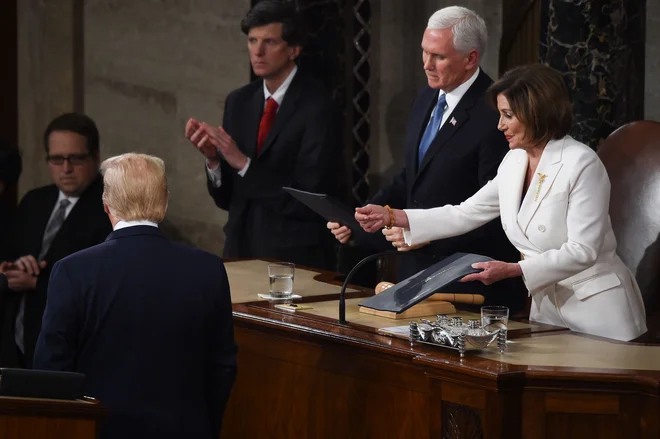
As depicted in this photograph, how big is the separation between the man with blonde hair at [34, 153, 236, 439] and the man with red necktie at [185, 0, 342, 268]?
2.29 meters

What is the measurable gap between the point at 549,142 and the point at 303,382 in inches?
44.6

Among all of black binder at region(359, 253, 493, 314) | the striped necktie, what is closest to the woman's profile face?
black binder at region(359, 253, 493, 314)

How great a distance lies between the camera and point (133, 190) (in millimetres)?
3215

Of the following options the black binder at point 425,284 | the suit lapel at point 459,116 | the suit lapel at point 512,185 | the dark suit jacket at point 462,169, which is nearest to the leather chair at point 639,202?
the dark suit jacket at point 462,169

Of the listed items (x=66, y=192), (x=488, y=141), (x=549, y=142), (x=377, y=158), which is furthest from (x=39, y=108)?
(x=549, y=142)

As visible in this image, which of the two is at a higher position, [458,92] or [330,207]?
[458,92]

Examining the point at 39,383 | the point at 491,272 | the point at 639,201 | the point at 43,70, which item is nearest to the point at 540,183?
the point at 491,272

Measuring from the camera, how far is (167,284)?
3191 mm

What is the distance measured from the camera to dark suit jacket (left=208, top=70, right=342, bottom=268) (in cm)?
560

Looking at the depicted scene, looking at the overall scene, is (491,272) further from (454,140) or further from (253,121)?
(253,121)

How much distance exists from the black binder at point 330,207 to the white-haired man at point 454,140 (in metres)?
A: 0.13

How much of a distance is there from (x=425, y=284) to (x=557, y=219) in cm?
47

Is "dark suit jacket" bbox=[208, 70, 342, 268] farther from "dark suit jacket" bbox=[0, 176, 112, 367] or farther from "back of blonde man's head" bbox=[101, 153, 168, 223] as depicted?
"back of blonde man's head" bbox=[101, 153, 168, 223]

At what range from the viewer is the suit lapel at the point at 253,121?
226 inches
